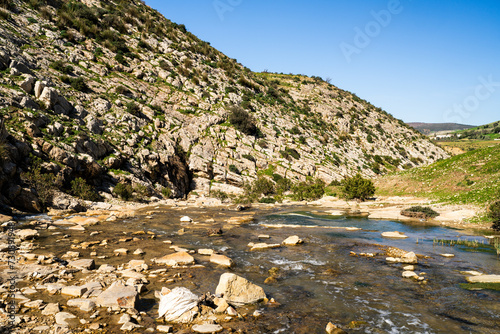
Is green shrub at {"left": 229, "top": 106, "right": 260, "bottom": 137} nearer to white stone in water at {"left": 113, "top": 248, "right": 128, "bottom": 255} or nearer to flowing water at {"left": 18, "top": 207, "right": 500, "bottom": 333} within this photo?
flowing water at {"left": 18, "top": 207, "right": 500, "bottom": 333}

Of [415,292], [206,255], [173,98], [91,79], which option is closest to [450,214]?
[415,292]

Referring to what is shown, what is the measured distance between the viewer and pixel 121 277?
9406 millimetres

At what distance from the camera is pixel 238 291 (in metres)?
8.13

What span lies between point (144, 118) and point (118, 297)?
43.0 m

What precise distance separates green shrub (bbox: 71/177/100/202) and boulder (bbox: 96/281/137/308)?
22.4m

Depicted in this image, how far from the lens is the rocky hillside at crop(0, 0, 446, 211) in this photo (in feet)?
91.8

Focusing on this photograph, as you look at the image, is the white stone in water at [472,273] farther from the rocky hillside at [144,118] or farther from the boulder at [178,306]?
the rocky hillside at [144,118]

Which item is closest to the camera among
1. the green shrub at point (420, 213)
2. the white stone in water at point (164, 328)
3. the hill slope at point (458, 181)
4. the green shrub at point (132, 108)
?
the white stone in water at point (164, 328)

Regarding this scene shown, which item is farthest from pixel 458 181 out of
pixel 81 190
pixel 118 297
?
pixel 81 190

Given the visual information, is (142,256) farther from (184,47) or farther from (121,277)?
(184,47)

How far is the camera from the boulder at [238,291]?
315 inches

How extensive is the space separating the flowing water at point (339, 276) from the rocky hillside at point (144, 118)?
13305 millimetres

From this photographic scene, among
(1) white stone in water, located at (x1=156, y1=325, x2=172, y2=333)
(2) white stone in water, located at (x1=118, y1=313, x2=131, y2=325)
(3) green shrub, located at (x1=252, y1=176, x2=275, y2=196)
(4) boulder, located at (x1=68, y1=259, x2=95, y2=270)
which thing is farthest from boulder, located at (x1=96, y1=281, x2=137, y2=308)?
(3) green shrub, located at (x1=252, y1=176, x2=275, y2=196)
